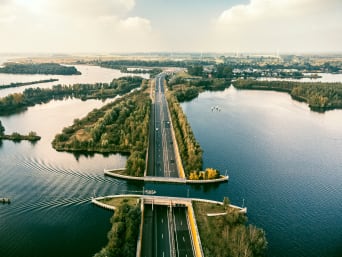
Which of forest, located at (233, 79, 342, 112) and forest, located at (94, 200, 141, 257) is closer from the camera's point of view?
forest, located at (94, 200, 141, 257)

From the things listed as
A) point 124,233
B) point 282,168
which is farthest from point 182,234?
point 282,168

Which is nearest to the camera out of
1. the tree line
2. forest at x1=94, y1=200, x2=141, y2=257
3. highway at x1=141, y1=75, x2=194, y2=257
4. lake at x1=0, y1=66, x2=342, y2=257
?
forest at x1=94, y1=200, x2=141, y2=257

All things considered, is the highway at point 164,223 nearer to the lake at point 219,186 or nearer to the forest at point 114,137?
the forest at point 114,137

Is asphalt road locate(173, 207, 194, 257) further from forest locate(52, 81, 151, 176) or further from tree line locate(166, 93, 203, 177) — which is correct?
forest locate(52, 81, 151, 176)

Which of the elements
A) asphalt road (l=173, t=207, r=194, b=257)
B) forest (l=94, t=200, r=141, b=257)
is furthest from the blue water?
forest (l=94, t=200, r=141, b=257)

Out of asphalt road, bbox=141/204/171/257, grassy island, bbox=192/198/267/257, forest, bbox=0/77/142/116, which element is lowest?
asphalt road, bbox=141/204/171/257

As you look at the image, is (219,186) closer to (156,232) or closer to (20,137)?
(156,232)

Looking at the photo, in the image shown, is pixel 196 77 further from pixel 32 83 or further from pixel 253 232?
pixel 253 232

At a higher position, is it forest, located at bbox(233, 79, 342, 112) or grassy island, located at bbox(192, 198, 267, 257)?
forest, located at bbox(233, 79, 342, 112)

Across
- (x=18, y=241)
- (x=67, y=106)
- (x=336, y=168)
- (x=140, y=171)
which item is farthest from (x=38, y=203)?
(x=67, y=106)
